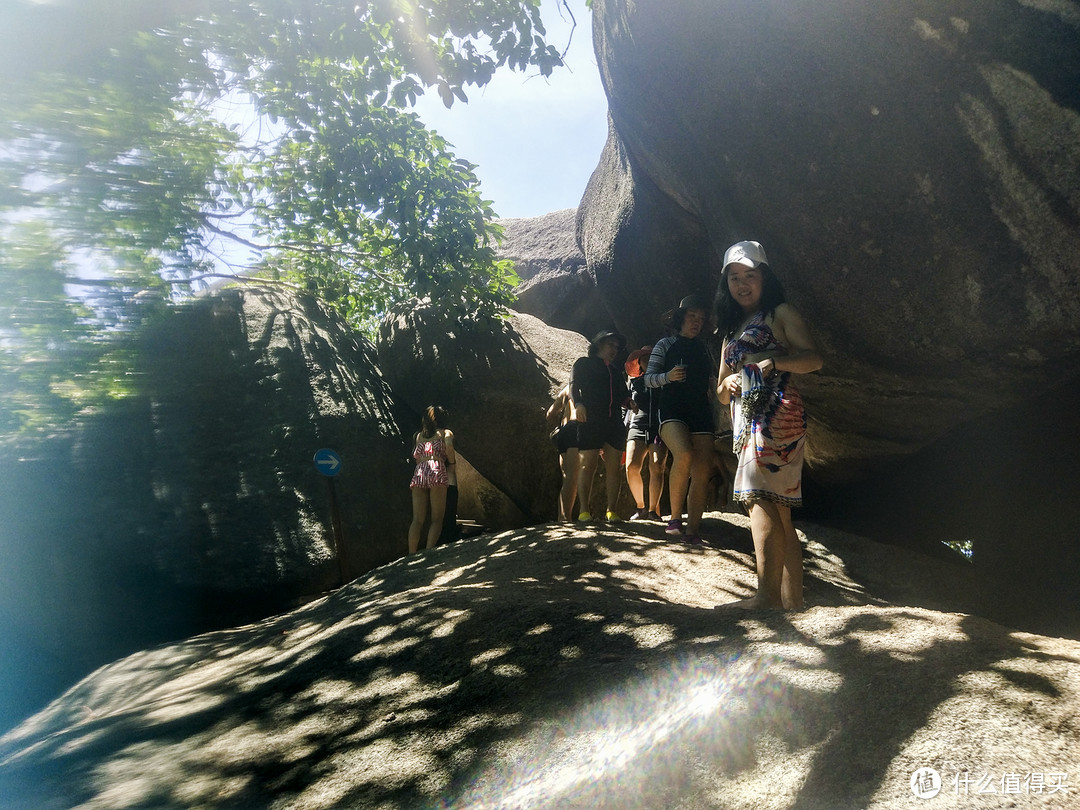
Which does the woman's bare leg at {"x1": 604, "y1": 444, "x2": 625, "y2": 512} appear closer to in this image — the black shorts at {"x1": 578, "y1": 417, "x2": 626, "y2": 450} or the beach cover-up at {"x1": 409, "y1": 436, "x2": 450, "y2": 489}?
the black shorts at {"x1": 578, "y1": 417, "x2": 626, "y2": 450}

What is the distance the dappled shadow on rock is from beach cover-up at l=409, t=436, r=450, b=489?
11.0 ft

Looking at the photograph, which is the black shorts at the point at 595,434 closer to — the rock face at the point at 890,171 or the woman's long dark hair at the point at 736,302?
the rock face at the point at 890,171

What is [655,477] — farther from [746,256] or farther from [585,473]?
[746,256]

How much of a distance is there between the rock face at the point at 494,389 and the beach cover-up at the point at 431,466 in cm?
183

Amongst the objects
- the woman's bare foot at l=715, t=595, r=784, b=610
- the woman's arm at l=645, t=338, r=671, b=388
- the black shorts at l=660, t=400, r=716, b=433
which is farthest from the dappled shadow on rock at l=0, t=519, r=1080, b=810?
the woman's arm at l=645, t=338, r=671, b=388

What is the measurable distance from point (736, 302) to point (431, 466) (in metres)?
4.27

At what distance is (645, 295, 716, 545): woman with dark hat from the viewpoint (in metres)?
5.09

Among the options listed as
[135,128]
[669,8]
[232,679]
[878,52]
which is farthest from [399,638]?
[669,8]

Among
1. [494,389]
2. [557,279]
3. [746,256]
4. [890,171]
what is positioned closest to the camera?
[746,256]

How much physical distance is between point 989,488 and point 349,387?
6689 millimetres

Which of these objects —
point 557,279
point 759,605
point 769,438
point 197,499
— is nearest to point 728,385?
point 769,438

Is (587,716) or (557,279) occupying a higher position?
(557,279)

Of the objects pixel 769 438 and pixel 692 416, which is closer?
pixel 769 438

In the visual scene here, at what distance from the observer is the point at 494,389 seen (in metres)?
9.33
